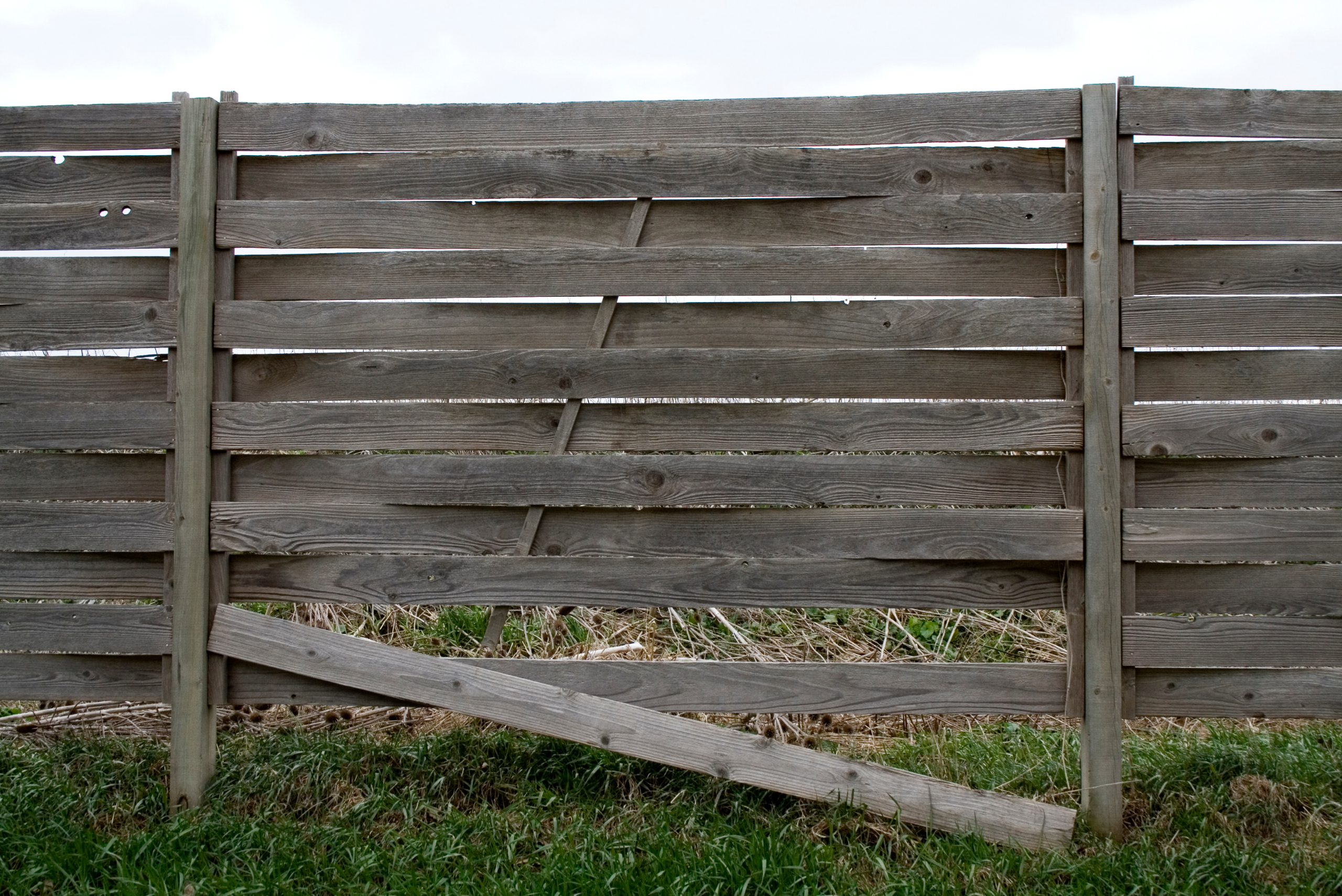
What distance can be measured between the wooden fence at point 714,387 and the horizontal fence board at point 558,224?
13mm

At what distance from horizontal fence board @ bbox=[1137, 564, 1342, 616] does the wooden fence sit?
1 centimetres

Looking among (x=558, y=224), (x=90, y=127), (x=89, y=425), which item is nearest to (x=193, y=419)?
(x=89, y=425)

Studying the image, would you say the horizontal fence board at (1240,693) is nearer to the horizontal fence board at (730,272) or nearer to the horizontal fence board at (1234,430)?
the horizontal fence board at (1234,430)

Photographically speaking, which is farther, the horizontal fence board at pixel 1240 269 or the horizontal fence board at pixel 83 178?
the horizontal fence board at pixel 83 178

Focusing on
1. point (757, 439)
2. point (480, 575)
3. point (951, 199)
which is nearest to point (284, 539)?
point (480, 575)

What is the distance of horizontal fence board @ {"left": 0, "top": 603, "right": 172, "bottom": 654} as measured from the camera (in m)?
3.30

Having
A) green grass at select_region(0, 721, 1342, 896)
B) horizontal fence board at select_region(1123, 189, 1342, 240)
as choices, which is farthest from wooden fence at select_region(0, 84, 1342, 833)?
green grass at select_region(0, 721, 1342, 896)

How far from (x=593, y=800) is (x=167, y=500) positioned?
1.76m

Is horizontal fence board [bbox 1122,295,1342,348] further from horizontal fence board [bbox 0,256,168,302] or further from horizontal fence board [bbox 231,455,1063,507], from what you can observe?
horizontal fence board [bbox 0,256,168,302]

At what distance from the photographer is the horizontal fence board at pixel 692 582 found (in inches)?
126

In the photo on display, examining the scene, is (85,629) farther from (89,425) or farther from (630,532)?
(630,532)

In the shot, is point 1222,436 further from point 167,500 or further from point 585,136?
point 167,500

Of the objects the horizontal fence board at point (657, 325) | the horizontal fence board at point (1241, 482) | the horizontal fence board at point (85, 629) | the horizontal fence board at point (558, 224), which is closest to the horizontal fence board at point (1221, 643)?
the horizontal fence board at point (1241, 482)

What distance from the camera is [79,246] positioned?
3377 millimetres
